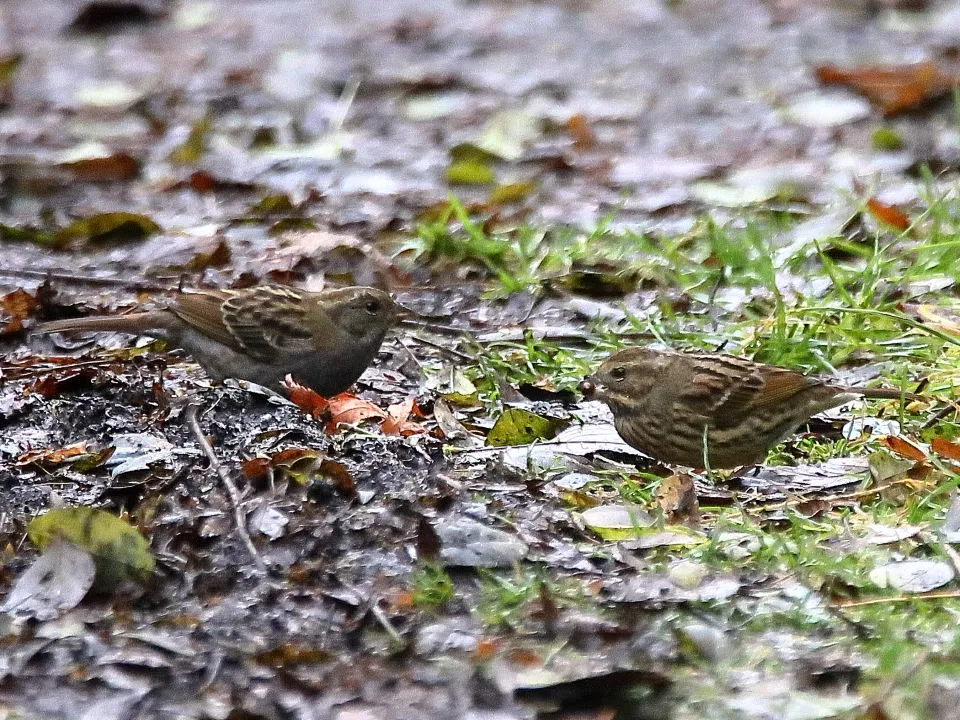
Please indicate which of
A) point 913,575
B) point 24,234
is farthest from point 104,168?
point 913,575

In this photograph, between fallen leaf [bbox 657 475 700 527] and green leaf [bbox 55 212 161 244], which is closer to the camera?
fallen leaf [bbox 657 475 700 527]

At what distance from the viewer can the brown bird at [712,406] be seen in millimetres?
6301

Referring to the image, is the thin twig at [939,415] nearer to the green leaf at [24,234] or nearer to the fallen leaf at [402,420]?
the fallen leaf at [402,420]

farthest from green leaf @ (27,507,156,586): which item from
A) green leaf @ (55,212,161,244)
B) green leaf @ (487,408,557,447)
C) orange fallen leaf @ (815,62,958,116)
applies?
orange fallen leaf @ (815,62,958,116)

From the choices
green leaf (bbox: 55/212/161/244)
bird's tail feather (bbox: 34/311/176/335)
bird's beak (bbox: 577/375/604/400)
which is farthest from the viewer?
green leaf (bbox: 55/212/161/244)

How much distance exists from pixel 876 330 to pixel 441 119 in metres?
5.90

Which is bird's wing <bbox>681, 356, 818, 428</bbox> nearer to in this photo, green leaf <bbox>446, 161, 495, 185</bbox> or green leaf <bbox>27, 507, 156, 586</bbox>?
green leaf <bbox>27, 507, 156, 586</bbox>

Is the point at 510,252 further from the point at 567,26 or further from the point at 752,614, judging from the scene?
the point at 567,26

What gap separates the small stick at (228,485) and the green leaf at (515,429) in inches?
44.1

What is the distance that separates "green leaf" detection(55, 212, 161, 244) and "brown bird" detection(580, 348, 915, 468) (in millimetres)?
3920

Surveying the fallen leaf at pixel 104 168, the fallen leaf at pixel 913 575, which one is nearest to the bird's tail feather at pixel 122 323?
the fallen leaf at pixel 913 575

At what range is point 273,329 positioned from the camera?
7328mm

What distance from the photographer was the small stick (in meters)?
5.30

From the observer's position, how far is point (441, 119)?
12586 millimetres
